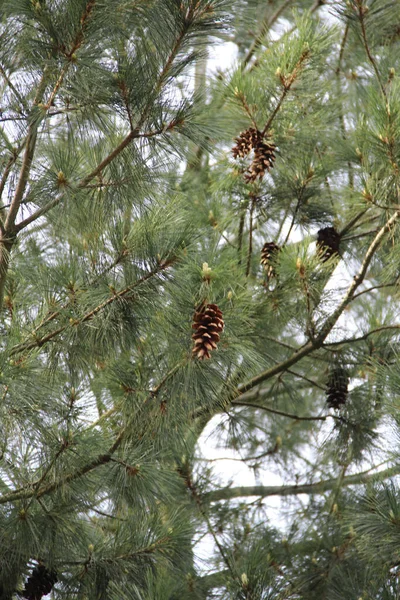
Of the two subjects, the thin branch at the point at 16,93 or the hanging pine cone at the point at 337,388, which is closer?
the thin branch at the point at 16,93

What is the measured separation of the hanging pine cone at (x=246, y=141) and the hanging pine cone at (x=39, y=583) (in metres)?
1.20

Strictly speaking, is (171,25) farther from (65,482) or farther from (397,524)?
(397,524)

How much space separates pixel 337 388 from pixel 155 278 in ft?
3.38

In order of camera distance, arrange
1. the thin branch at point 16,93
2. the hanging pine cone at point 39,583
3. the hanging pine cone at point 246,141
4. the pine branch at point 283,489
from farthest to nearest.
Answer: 1. the pine branch at point 283,489
2. the hanging pine cone at point 246,141
3. the hanging pine cone at point 39,583
4. the thin branch at point 16,93

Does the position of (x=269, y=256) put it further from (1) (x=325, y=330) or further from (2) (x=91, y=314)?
(2) (x=91, y=314)

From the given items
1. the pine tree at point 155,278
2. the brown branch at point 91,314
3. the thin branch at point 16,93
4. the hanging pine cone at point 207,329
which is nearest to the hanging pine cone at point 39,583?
the pine tree at point 155,278

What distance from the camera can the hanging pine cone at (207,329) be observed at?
6.48 feet

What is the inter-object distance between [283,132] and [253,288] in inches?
18.2

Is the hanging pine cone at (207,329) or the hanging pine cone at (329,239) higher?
the hanging pine cone at (329,239)

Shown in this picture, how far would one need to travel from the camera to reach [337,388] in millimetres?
2881

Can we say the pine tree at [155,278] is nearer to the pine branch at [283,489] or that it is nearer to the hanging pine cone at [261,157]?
the hanging pine cone at [261,157]

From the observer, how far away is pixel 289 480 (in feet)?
12.5

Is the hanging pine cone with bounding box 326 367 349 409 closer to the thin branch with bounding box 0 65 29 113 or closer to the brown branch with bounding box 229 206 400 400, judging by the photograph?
the brown branch with bounding box 229 206 400 400

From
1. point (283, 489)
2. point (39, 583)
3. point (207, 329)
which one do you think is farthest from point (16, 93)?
point (283, 489)
